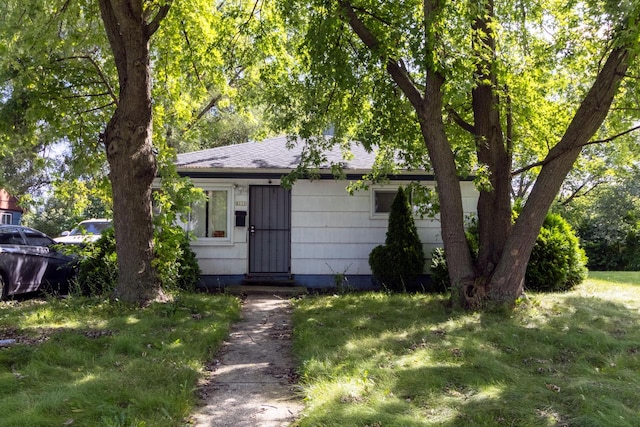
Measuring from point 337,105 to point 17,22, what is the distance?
588cm

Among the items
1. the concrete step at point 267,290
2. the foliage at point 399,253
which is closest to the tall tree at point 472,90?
the foliage at point 399,253

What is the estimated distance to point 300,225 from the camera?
37.0 feet

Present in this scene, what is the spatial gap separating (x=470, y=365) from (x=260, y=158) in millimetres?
7830

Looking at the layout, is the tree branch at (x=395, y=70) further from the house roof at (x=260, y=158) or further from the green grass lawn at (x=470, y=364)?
the green grass lawn at (x=470, y=364)

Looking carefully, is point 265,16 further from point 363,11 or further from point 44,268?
point 44,268

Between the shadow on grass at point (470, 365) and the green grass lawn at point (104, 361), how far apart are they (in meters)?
1.21

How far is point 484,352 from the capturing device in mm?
5535

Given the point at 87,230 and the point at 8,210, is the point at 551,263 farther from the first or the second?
the point at 8,210

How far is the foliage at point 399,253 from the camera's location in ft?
33.8

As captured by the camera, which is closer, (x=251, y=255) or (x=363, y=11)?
(x=363, y=11)

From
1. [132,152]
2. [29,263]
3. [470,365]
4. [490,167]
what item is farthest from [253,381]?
[29,263]

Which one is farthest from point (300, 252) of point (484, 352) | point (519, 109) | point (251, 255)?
point (484, 352)

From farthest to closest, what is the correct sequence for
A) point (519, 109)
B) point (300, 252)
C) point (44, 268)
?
point (300, 252) → point (44, 268) → point (519, 109)

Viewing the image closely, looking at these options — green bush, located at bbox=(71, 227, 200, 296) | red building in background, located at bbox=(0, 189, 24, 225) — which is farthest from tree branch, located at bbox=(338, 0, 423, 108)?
red building in background, located at bbox=(0, 189, 24, 225)
